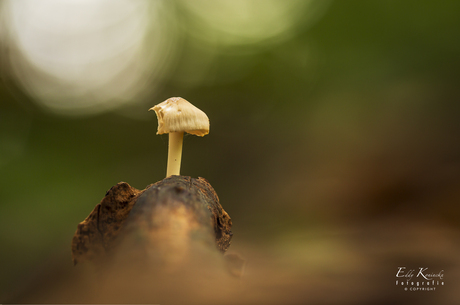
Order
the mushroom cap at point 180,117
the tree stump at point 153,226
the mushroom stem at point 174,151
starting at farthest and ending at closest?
1. the mushroom stem at point 174,151
2. the mushroom cap at point 180,117
3. the tree stump at point 153,226

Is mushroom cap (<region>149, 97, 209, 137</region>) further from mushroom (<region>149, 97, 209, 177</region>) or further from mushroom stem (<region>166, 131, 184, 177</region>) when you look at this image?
mushroom stem (<region>166, 131, 184, 177</region>)

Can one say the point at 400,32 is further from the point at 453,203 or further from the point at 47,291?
the point at 47,291

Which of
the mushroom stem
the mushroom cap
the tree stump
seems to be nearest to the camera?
the tree stump

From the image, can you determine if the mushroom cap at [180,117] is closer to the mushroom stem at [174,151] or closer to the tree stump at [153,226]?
the mushroom stem at [174,151]

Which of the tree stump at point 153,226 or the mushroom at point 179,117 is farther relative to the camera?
the mushroom at point 179,117

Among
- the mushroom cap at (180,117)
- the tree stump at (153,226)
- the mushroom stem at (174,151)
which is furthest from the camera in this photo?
the mushroom stem at (174,151)

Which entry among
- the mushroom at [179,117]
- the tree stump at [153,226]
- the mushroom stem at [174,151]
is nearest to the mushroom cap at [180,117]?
the mushroom at [179,117]

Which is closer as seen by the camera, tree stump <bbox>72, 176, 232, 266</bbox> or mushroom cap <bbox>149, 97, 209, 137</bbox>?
tree stump <bbox>72, 176, 232, 266</bbox>

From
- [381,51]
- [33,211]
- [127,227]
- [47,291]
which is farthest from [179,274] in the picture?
[33,211]

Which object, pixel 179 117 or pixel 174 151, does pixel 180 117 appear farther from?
pixel 174 151

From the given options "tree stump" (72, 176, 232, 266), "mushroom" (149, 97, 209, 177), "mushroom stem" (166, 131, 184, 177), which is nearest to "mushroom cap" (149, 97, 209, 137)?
"mushroom" (149, 97, 209, 177)
